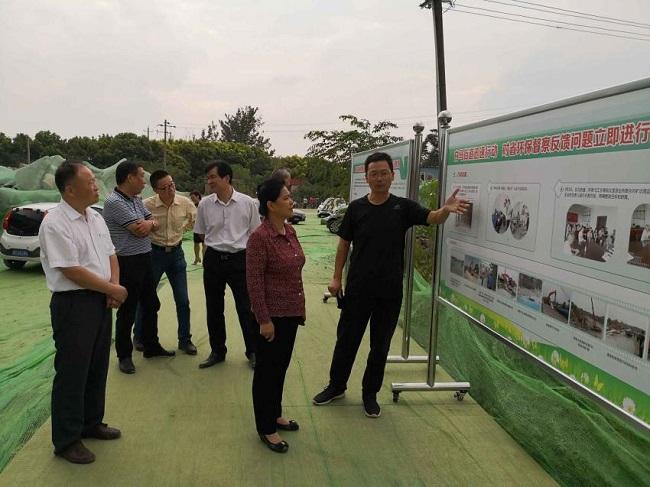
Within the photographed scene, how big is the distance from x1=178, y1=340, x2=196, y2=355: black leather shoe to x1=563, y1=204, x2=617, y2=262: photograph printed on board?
298cm

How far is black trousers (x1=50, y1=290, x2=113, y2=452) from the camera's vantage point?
2.34 m

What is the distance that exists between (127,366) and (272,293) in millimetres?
1743

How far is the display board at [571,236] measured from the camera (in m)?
1.70

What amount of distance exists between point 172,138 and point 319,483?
4266 cm

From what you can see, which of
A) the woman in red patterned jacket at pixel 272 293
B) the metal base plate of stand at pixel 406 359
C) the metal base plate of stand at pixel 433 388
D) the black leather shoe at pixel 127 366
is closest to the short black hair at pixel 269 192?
the woman in red patterned jacket at pixel 272 293

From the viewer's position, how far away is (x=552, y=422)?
2775 millimetres

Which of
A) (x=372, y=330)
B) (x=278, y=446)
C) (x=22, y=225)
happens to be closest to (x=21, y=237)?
(x=22, y=225)

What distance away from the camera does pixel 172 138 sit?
41844 mm

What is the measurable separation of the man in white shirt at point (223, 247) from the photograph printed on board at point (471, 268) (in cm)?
159

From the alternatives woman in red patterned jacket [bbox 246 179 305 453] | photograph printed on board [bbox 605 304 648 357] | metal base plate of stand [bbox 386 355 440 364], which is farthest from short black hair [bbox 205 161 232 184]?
photograph printed on board [bbox 605 304 648 357]

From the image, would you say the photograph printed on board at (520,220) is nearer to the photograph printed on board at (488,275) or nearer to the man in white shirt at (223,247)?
the photograph printed on board at (488,275)

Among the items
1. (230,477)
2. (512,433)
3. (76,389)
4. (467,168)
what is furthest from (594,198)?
(76,389)

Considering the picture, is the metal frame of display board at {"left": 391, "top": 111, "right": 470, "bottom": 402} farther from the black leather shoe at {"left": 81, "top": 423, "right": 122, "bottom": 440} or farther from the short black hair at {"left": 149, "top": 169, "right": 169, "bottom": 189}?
the short black hair at {"left": 149, "top": 169, "right": 169, "bottom": 189}

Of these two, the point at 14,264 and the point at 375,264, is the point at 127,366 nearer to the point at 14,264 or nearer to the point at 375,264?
the point at 375,264
